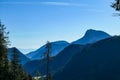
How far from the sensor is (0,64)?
192ft

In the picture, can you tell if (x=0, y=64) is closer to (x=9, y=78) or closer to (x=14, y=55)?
(x=9, y=78)

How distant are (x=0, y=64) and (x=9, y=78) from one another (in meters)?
7.47

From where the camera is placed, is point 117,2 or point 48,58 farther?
point 48,58

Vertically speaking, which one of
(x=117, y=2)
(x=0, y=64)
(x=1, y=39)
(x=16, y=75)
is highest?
(x=117, y=2)

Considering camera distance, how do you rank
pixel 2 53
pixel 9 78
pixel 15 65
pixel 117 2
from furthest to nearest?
pixel 15 65 → pixel 9 78 → pixel 2 53 → pixel 117 2

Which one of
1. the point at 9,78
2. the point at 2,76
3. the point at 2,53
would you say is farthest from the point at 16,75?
the point at 2,53

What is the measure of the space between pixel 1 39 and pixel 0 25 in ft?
11.2

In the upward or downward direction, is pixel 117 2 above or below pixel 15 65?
above

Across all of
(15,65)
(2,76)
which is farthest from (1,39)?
(15,65)

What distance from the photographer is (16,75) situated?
2643 inches

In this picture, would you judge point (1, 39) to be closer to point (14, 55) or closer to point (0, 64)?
point (0, 64)

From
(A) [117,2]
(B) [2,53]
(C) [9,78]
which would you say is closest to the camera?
(A) [117,2]

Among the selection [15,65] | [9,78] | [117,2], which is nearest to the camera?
[117,2]

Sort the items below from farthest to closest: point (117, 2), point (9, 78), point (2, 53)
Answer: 1. point (9, 78)
2. point (2, 53)
3. point (117, 2)
